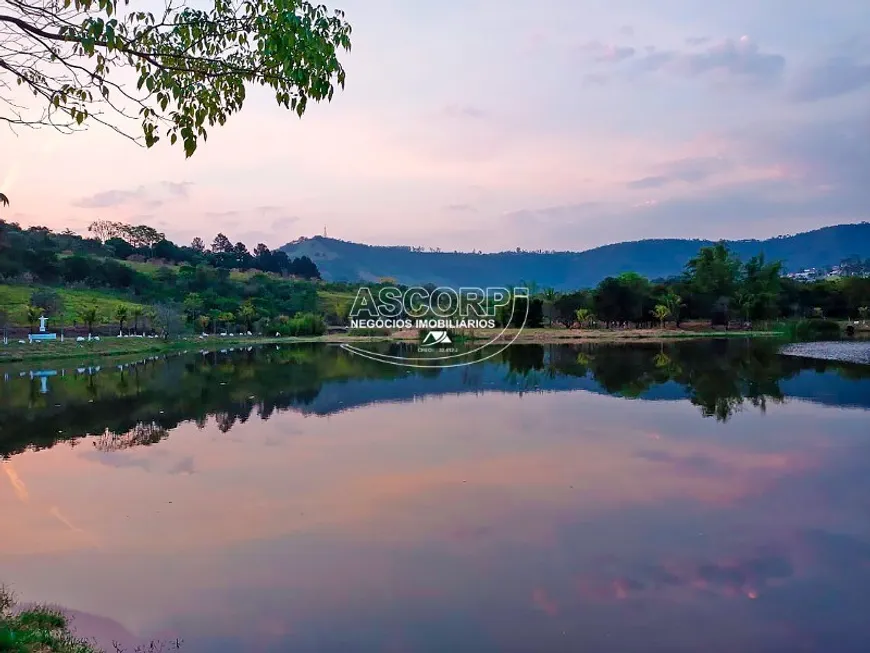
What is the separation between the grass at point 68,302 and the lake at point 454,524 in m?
33.9

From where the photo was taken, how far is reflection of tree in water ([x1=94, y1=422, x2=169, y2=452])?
562 inches

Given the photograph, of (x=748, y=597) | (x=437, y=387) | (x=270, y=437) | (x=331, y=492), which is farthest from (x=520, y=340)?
(x=748, y=597)

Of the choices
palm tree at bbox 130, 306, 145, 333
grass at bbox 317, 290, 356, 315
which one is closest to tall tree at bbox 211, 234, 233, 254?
grass at bbox 317, 290, 356, 315

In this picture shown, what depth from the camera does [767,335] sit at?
177 ft

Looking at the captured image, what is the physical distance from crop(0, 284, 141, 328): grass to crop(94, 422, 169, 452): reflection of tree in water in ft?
117

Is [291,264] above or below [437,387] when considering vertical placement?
above

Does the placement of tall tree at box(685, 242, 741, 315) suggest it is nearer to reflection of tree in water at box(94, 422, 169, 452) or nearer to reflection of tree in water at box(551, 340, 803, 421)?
reflection of tree in water at box(551, 340, 803, 421)

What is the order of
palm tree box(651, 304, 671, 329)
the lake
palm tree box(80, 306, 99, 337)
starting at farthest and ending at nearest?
palm tree box(651, 304, 671, 329) < palm tree box(80, 306, 99, 337) < the lake

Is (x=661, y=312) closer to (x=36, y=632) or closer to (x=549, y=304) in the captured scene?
(x=549, y=304)

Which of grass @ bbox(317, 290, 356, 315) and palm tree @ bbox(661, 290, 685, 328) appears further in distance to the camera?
grass @ bbox(317, 290, 356, 315)

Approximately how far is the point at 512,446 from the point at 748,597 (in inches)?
278

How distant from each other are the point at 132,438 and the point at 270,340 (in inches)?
1611

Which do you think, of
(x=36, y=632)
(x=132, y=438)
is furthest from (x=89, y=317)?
(x=36, y=632)

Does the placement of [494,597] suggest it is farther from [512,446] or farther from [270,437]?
[270,437]
